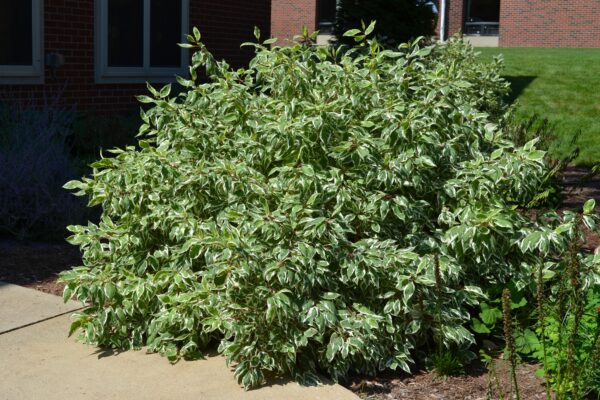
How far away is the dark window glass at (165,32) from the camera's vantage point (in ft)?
40.4

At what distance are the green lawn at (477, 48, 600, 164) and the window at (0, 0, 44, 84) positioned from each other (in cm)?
677

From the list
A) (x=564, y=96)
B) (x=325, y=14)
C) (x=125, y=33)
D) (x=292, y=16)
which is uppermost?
(x=325, y=14)

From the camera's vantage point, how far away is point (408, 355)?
15.0 feet

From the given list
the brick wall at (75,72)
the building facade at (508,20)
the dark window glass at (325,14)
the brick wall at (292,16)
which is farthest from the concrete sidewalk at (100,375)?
the dark window glass at (325,14)

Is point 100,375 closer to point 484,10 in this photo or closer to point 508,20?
point 508,20

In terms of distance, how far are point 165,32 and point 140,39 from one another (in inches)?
23.5

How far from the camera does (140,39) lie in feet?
39.6

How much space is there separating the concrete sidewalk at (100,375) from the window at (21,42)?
5831 mm

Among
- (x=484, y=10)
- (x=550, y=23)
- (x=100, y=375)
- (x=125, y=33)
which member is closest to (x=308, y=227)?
(x=100, y=375)

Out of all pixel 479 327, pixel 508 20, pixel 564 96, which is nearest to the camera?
pixel 479 327

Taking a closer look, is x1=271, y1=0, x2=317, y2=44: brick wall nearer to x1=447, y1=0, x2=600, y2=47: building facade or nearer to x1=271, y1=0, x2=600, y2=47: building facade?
x1=271, y1=0, x2=600, y2=47: building facade

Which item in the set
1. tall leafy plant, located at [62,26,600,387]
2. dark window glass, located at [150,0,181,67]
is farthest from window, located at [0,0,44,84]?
tall leafy plant, located at [62,26,600,387]

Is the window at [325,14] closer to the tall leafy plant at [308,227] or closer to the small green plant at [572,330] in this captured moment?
the tall leafy plant at [308,227]

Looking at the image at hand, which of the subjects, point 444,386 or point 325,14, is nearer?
point 444,386
